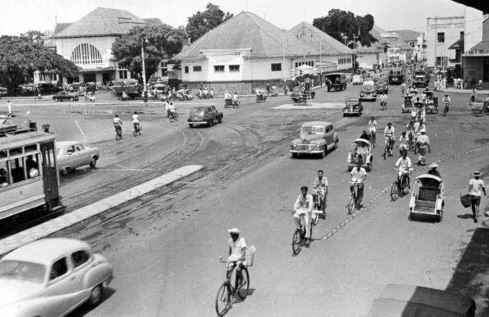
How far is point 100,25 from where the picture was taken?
99812 mm

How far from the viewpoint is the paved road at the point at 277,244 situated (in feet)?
38.9

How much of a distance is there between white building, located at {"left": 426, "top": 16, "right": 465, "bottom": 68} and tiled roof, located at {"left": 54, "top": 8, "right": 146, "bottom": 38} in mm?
53455

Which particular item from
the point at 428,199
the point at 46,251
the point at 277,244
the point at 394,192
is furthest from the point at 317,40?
the point at 46,251

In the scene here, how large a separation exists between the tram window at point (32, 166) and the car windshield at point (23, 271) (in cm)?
736

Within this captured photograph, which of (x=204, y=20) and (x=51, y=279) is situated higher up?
(x=204, y=20)

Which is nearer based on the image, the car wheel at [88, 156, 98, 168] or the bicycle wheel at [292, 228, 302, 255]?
the bicycle wheel at [292, 228, 302, 255]

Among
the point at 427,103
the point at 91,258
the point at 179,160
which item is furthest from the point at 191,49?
the point at 91,258

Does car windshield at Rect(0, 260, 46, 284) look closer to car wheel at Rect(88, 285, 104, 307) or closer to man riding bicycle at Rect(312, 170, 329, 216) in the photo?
car wheel at Rect(88, 285, 104, 307)

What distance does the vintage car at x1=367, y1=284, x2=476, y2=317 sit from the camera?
353 inches

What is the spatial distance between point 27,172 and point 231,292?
9.71 m

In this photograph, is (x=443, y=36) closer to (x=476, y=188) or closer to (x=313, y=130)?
(x=313, y=130)

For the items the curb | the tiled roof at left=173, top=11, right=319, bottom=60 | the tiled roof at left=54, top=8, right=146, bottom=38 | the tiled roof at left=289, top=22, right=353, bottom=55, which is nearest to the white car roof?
the curb

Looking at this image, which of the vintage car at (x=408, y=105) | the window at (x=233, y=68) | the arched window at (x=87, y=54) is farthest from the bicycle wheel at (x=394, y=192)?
the arched window at (x=87, y=54)

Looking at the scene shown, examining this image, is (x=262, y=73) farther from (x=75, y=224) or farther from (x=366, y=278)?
(x=366, y=278)
